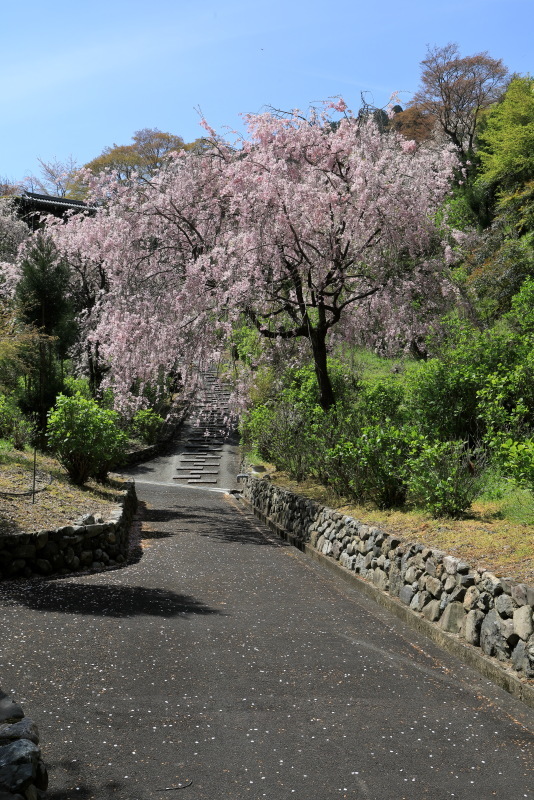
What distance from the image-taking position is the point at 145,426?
30.3 metres

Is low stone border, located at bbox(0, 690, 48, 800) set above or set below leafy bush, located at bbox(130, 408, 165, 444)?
below

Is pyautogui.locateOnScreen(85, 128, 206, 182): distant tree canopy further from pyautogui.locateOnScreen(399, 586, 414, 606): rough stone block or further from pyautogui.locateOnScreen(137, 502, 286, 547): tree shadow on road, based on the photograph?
pyautogui.locateOnScreen(399, 586, 414, 606): rough stone block

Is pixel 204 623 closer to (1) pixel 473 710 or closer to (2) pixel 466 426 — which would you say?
(1) pixel 473 710

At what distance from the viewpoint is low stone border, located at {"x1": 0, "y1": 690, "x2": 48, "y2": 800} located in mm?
2996

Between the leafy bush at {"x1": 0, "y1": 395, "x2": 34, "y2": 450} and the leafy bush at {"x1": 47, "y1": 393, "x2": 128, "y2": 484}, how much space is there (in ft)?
11.0

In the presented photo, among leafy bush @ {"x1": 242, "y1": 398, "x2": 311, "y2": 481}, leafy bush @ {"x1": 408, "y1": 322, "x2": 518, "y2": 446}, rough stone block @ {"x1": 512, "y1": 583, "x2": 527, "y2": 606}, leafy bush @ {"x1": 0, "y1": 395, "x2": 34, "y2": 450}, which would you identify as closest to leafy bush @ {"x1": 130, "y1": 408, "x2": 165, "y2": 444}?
leafy bush @ {"x1": 242, "y1": 398, "x2": 311, "y2": 481}

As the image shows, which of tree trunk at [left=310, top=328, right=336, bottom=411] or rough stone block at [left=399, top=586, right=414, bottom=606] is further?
tree trunk at [left=310, top=328, right=336, bottom=411]

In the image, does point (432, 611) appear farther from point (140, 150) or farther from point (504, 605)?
point (140, 150)

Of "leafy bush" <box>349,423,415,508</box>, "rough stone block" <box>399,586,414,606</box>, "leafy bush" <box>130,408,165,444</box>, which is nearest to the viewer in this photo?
"rough stone block" <box>399,586,414,606</box>

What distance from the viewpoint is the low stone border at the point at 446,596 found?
539 cm

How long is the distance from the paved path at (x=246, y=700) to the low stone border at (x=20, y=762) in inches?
9.9

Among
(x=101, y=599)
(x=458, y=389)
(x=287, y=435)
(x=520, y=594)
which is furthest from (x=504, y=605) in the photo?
(x=287, y=435)

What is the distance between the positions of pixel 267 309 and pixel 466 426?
538 centimetres

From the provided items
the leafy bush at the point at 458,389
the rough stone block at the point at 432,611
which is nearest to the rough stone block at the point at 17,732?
the rough stone block at the point at 432,611
